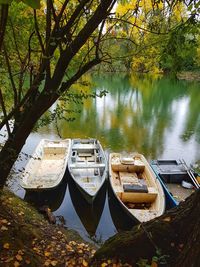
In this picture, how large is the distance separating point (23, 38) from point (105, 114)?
17584 mm

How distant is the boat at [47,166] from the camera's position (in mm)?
9500

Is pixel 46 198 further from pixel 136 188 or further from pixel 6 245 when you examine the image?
pixel 6 245

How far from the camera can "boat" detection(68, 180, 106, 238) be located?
8609 mm

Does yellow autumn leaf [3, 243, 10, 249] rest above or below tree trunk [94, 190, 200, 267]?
below

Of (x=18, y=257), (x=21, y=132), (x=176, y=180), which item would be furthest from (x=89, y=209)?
(x=21, y=132)

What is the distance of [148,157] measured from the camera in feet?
45.4

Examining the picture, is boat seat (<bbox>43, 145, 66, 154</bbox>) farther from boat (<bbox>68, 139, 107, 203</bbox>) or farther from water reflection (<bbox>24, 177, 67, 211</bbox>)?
water reflection (<bbox>24, 177, 67, 211</bbox>)

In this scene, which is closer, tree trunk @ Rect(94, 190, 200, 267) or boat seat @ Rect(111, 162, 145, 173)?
tree trunk @ Rect(94, 190, 200, 267)

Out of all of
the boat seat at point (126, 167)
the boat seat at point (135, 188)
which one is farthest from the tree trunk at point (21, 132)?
the boat seat at point (126, 167)

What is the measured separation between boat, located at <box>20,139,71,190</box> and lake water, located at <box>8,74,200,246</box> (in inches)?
18.0

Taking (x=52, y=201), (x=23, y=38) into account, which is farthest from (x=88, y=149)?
(x=23, y=38)

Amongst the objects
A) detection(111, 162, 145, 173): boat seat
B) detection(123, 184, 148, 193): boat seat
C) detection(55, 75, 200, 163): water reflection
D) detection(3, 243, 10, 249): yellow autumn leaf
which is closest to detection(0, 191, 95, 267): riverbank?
detection(3, 243, 10, 249): yellow autumn leaf

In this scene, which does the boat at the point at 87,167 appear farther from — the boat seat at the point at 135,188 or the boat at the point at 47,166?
the boat seat at the point at 135,188

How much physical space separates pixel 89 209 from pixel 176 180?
3.25 metres
